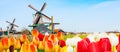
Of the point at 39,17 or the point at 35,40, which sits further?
the point at 39,17

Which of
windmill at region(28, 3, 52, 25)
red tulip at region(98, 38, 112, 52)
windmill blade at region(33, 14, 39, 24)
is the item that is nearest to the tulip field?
red tulip at region(98, 38, 112, 52)

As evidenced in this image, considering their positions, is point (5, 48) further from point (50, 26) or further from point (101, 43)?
point (50, 26)

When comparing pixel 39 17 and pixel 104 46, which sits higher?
pixel 39 17

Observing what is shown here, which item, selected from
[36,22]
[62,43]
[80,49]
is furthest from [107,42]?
[36,22]

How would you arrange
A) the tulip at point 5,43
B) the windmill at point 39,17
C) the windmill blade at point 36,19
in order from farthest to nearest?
the windmill blade at point 36,19
the windmill at point 39,17
the tulip at point 5,43

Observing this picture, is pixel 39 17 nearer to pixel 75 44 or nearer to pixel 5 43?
pixel 5 43

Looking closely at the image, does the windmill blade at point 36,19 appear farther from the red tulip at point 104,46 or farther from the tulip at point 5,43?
the red tulip at point 104,46

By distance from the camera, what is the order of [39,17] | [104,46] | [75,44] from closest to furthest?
[104,46] → [75,44] → [39,17]

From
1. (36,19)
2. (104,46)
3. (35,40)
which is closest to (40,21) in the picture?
(36,19)

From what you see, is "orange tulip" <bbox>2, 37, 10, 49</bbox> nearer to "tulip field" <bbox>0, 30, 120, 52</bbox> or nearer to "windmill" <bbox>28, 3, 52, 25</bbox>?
"tulip field" <bbox>0, 30, 120, 52</bbox>

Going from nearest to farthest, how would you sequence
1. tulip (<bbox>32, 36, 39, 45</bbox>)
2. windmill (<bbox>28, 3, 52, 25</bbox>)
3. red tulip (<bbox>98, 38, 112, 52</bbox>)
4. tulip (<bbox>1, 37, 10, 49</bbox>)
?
red tulip (<bbox>98, 38, 112, 52</bbox>)
tulip (<bbox>1, 37, 10, 49</bbox>)
tulip (<bbox>32, 36, 39, 45</bbox>)
windmill (<bbox>28, 3, 52, 25</bbox>)

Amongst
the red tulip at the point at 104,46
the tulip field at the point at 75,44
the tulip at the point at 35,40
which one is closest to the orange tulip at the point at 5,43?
the tulip field at the point at 75,44

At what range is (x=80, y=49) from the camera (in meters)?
1.16

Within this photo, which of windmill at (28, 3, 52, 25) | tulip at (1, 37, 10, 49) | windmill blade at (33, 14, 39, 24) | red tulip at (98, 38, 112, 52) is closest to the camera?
red tulip at (98, 38, 112, 52)
